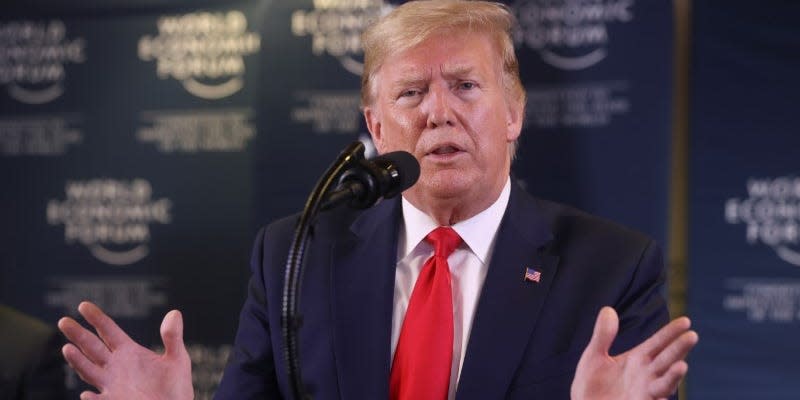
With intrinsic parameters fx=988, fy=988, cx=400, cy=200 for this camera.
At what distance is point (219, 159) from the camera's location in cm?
397

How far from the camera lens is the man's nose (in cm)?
210

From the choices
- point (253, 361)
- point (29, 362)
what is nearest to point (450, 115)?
point (253, 361)

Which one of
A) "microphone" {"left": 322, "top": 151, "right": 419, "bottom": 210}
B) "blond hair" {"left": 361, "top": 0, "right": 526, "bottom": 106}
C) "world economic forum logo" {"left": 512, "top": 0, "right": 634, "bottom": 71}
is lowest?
"microphone" {"left": 322, "top": 151, "right": 419, "bottom": 210}

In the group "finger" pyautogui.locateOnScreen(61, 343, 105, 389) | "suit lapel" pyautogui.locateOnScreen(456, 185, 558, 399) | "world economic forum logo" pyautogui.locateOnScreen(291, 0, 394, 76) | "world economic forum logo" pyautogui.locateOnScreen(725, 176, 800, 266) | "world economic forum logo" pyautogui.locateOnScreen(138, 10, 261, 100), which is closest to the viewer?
"finger" pyautogui.locateOnScreen(61, 343, 105, 389)

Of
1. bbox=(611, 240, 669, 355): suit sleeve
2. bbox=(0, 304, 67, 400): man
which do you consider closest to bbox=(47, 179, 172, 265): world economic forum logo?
bbox=(0, 304, 67, 400): man

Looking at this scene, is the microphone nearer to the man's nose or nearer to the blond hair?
the man's nose

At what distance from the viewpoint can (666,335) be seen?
1562mm

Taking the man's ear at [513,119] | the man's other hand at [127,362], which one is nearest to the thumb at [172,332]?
the man's other hand at [127,362]

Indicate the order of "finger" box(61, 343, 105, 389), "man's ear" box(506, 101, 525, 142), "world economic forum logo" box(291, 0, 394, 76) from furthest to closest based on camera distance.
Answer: "world economic forum logo" box(291, 0, 394, 76)
"man's ear" box(506, 101, 525, 142)
"finger" box(61, 343, 105, 389)

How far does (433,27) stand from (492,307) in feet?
2.03

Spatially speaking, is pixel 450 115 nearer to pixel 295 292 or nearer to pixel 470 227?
pixel 470 227

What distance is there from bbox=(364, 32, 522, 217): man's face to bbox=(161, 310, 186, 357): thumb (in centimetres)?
62

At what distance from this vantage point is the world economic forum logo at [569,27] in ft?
11.1

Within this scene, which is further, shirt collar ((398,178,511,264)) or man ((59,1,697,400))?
shirt collar ((398,178,511,264))
